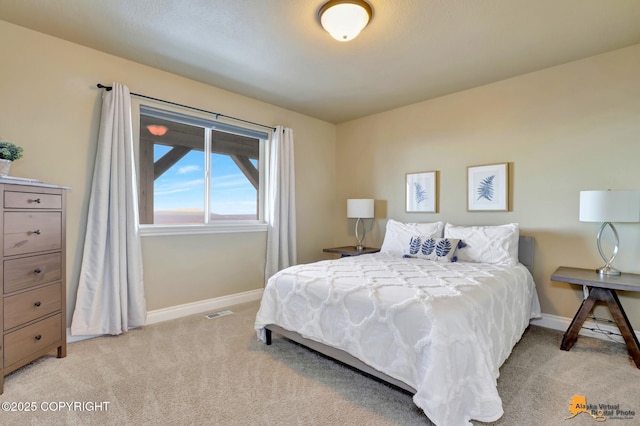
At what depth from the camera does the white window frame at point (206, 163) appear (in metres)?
3.02

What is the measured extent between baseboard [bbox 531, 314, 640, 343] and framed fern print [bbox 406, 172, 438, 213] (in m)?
1.54

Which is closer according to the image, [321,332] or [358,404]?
[358,404]

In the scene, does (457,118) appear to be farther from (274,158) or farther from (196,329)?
(196,329)

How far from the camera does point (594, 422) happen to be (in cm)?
163

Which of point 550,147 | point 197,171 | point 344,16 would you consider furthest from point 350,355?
point 550,147

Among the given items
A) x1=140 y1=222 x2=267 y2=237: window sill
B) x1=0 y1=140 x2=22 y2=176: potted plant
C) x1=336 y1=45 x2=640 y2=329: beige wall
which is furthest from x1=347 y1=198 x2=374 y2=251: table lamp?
x1=0 y1=140 x2=22 y2=176: potted plant

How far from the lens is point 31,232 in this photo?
207cm

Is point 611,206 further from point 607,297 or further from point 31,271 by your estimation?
point 31,271

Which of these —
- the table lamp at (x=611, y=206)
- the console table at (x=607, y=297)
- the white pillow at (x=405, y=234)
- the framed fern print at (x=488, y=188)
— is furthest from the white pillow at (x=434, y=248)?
the table lamp at (x=611, y=206)

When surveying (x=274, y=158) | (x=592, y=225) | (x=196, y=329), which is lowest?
(x=196, y=329)

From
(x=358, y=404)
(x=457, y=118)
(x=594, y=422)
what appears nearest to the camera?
(x=594, y=422)

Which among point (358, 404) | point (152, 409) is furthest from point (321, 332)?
point (152, 409)

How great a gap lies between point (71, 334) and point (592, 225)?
4.59 metres

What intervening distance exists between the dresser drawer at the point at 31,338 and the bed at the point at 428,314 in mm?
1440
